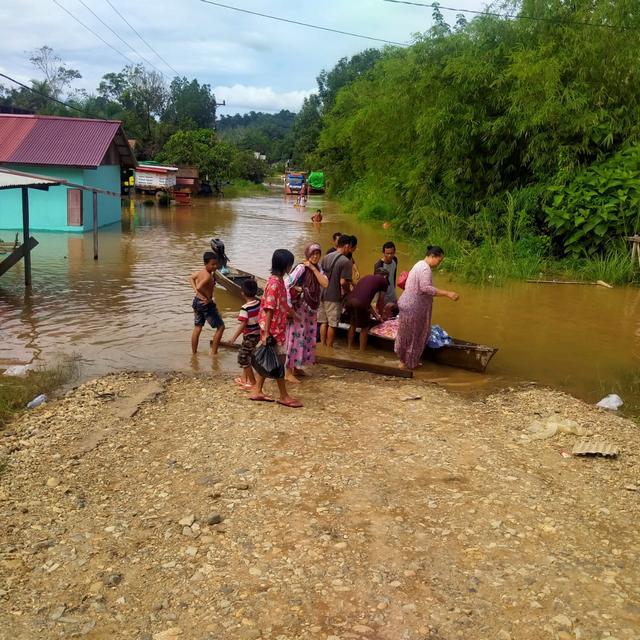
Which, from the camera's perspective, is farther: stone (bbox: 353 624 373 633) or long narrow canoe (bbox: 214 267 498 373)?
long narrow canoe (bbox: 214 267 498 373)

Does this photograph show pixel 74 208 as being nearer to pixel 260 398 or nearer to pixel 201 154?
pixel 260 398

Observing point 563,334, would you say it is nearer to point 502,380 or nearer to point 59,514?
point 502,380

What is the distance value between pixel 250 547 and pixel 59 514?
1.34 meters

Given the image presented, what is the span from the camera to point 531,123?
16250mm

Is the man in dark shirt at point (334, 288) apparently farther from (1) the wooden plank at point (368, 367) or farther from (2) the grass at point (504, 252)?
(2) the grass at point (504, 252)

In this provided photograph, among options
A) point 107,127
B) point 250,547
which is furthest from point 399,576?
point 107,127

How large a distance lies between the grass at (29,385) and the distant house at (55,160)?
15.0 meters

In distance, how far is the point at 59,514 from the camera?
173 inches

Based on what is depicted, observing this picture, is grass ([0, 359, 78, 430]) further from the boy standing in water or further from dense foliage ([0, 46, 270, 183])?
dense foliage ([0, 46, 270, 183])

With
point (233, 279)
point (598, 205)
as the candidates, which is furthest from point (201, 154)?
point (233, 279)

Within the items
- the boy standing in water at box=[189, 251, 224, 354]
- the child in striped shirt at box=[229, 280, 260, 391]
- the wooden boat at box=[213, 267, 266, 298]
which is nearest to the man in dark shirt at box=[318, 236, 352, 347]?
the boy standing in water at box=[189, 251, 224, 354]

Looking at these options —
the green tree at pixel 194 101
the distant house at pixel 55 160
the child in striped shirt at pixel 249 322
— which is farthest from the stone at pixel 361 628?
the green tree at pixel 194 101

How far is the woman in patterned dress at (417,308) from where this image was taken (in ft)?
24.7

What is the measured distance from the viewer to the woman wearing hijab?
7051mm
